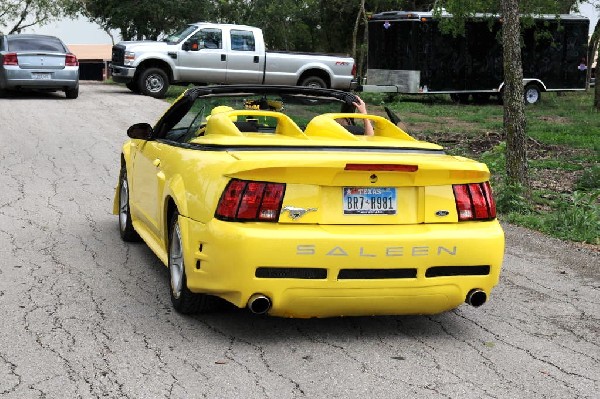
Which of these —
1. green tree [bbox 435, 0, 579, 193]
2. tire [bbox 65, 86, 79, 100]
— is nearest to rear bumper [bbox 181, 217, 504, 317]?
green tree [bbox 435, 0, 579, 193]

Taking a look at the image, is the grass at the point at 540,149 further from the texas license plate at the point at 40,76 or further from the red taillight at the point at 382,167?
the texas license plate at the point at 40,76

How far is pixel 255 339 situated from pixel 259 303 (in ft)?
1.16

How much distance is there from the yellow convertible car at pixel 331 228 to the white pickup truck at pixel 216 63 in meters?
21.1

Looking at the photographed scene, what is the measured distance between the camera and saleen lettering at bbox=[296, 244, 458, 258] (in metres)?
5.48

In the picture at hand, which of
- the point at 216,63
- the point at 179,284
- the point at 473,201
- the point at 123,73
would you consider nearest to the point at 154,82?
the point at 123,73

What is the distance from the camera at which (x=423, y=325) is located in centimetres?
626

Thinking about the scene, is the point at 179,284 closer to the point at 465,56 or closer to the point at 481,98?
the point at 465,56

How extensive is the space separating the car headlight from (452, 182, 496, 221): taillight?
21436mm

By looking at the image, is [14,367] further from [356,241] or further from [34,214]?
[34,214]

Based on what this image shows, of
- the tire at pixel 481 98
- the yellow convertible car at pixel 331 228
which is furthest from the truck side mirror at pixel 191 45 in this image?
the yellow convertible car at pixel 331 228

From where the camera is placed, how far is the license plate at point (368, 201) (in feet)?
18.7

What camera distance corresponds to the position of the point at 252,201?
5562 mm

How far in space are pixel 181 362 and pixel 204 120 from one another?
243cm

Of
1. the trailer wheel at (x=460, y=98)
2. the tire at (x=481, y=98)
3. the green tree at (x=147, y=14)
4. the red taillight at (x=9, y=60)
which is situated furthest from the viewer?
the green tree at (x=147, y=14)
